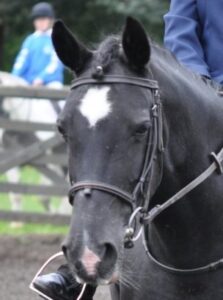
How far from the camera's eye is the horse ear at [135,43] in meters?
3.80

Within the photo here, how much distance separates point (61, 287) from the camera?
4.60 meters

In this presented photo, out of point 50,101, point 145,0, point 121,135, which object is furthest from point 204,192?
point 145,0

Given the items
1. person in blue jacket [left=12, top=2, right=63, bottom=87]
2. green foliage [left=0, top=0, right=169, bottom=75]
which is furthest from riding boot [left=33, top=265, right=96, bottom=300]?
green foliage [left=0, top=0, right=169, bottom=75]

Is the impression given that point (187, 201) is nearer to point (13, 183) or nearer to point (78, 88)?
point (78, 88)

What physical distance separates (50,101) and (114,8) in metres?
10.6

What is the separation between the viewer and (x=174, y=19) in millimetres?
5027

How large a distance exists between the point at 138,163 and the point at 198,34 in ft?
4.70

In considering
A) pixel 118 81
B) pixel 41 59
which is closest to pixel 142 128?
pixel 118 81

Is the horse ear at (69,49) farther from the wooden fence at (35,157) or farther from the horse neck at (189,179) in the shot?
the wooden fence at (35,157)

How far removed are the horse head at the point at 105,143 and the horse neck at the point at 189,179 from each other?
0.75 ft

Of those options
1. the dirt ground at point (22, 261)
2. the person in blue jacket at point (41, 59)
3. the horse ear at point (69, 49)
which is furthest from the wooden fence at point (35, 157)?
the horse ear at point (69, 49)

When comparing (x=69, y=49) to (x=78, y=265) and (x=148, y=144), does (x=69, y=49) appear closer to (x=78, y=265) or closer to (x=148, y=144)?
(x=148, y=144)

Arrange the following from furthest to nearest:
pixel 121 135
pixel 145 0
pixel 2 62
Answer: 1. pixel 2 62
2. pixel 145 0
3. pixel 121 135

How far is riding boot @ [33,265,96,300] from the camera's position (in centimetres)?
456
